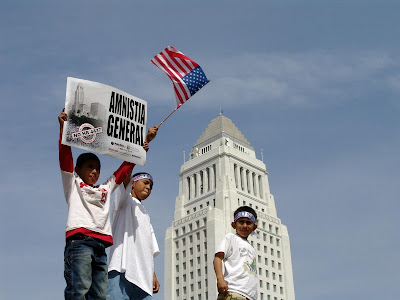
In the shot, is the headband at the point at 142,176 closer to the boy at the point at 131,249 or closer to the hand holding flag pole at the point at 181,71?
the boy at the point at 131,249

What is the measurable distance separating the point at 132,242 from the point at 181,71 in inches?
149

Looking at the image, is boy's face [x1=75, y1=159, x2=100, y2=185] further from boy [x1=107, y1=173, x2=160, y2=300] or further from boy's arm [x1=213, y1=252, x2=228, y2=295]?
boy's arm [x1=213, y1=252, x2=228, y2=295]

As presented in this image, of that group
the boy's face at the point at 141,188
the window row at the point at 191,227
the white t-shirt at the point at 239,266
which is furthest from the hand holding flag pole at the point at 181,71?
the window row at the point at 191,227

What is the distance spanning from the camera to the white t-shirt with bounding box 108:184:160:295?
7.55m

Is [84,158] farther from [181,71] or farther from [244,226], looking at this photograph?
[181,71]

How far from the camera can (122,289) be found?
748 centimetres

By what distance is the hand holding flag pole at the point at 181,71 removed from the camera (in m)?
10.1

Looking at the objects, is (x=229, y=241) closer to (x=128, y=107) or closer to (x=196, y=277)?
(x=128, y=107)

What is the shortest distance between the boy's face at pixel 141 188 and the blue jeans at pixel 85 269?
5.60ft

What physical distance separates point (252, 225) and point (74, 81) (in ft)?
10.9

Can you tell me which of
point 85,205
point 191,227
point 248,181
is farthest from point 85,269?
point 248,181

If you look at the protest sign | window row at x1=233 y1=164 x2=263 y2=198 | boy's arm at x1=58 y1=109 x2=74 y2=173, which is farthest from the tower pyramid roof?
boy's arm at x1=58 y1=109 x2=74 y2=173

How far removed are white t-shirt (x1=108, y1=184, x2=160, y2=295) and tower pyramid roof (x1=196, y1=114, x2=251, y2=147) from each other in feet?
213

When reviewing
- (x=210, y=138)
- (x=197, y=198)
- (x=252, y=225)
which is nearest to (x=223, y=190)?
(x=197, y=198)
